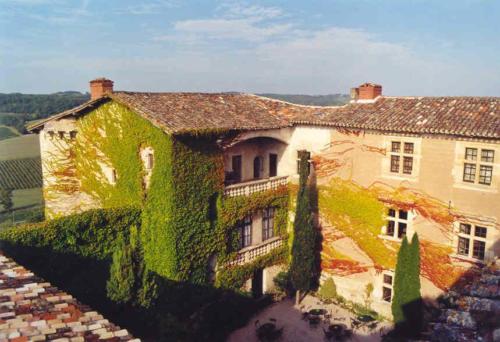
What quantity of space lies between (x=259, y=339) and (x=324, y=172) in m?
9.92

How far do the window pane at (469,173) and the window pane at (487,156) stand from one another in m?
0.55

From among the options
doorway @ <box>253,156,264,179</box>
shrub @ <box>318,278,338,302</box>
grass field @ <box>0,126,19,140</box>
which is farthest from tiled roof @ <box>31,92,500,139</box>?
grass field @ <box>0,126,19,140</box>

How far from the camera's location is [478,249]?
19.8 meters

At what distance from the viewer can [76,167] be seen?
80.9ft

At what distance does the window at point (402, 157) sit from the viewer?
2120cm

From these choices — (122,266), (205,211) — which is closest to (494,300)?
(122,266)

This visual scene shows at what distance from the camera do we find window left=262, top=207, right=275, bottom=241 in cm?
2497

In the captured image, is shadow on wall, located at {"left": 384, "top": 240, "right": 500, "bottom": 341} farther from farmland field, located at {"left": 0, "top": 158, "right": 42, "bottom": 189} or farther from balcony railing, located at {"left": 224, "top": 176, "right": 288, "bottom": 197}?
farmland field, located at {"left": 0, "top": 158, "right": 42, "bottom": 189}

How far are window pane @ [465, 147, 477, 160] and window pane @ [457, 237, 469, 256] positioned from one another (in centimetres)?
397

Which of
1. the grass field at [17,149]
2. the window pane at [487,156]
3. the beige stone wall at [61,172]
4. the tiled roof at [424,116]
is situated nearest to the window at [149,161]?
the beige stone wall at [61,172]

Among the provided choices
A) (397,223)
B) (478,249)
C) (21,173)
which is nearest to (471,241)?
(478,249)

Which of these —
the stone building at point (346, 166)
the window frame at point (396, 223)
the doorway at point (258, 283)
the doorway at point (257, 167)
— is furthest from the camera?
the doorway at point (257, 167)

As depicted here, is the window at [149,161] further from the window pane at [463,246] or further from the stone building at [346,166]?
the window pane at [463,246]

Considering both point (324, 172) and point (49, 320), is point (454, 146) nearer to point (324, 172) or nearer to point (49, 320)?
point (324, 172)
